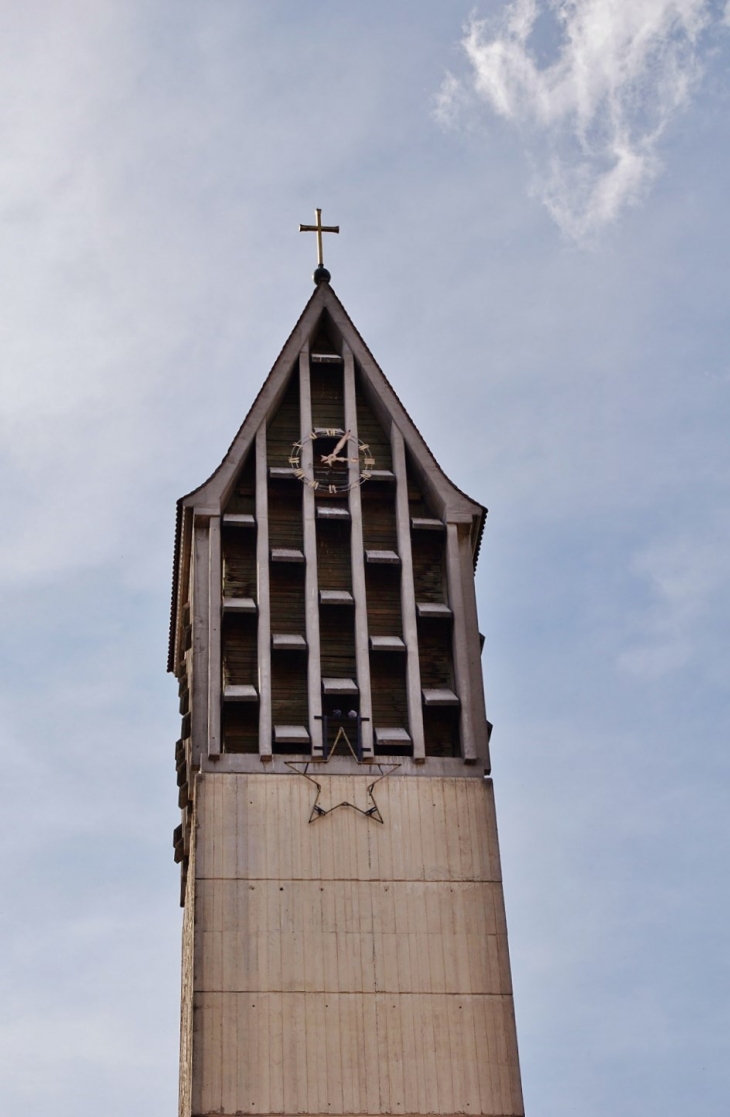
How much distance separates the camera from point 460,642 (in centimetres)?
4616

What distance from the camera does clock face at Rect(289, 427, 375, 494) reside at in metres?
48.4

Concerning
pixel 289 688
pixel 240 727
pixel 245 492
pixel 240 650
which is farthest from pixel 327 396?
pixel 240 727

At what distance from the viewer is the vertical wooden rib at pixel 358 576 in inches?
1751

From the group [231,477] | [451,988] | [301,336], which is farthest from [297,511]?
[451,988]

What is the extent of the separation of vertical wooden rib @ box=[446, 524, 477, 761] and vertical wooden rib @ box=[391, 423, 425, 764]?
1.04m

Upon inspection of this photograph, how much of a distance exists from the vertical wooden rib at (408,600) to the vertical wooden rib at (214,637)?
4.79 metres

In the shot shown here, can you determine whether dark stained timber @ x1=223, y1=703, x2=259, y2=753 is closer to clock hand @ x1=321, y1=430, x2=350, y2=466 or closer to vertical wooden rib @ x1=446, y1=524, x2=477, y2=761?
vertical wooden rib @ x1=446, y1=524, x2=477, y2=761

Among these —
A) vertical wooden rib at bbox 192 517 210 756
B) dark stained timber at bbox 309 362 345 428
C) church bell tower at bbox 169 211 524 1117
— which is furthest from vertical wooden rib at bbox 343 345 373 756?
vertical wooden rib at bbox 192 517 210 756

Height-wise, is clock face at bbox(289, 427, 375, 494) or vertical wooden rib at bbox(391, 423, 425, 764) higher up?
clock face at bbox(289, 427, 375, 494)

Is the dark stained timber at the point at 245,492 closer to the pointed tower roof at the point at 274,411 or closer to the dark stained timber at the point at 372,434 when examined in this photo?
the pointed tower roof at the point at 274,411

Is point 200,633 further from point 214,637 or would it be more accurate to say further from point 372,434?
point 372,434

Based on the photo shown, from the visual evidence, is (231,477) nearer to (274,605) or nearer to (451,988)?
(274,605)

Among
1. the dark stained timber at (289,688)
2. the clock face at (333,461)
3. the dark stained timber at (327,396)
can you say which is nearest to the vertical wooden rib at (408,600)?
the clock face at (333,461)

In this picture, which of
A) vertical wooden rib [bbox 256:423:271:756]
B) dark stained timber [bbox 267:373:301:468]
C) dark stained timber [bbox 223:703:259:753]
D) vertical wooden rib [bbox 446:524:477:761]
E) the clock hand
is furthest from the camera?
dark stained timber [bbox 267:373:301:468]
